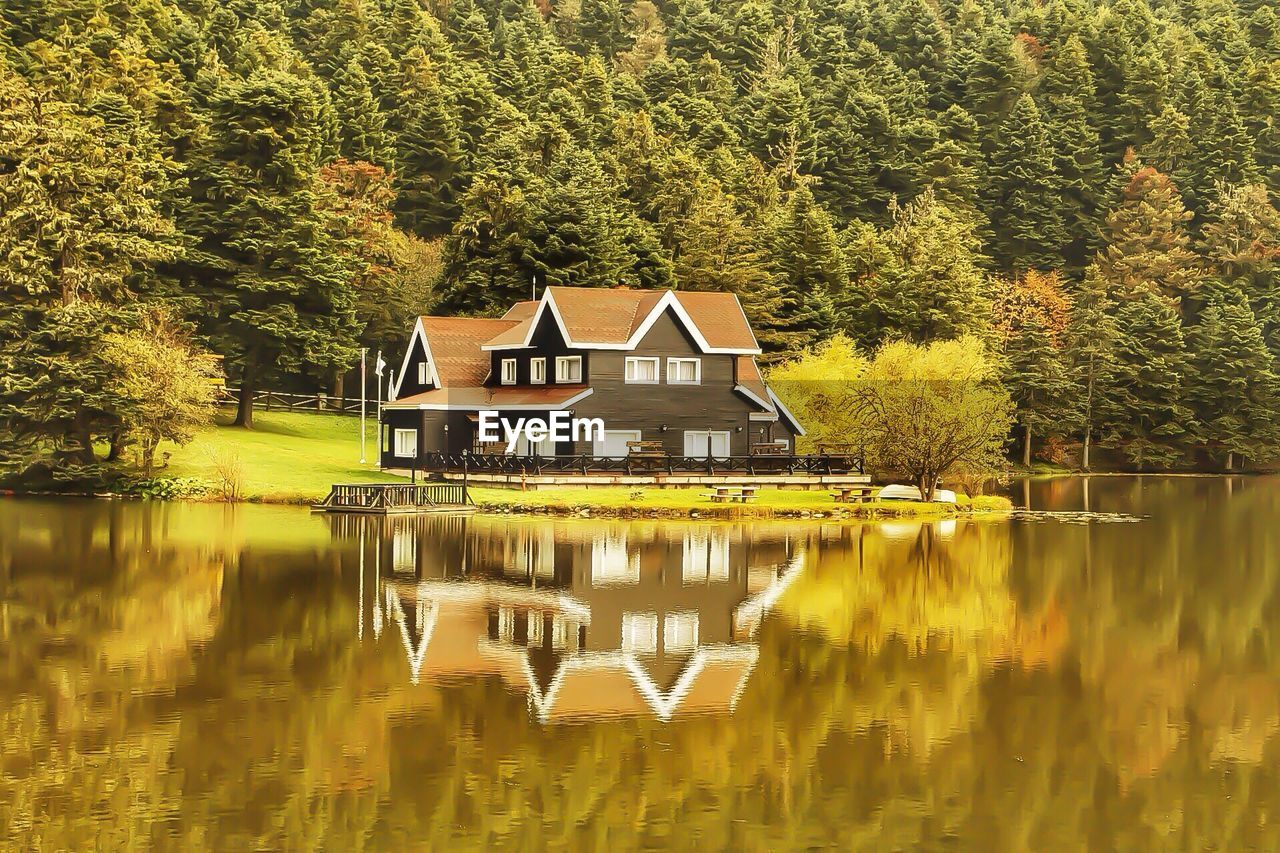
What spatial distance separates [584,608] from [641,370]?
1354 inches

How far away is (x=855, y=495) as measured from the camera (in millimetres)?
55844

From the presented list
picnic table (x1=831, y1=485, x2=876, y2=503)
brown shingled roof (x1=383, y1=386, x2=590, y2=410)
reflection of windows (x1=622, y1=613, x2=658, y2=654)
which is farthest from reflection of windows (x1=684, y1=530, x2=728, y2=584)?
brown shingled roof (x1=383, y1=386, x2=590, y2=410)

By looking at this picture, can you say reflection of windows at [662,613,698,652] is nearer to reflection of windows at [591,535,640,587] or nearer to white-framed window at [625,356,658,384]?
reflection of windows at [591,535,640,587]

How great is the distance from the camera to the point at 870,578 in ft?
114

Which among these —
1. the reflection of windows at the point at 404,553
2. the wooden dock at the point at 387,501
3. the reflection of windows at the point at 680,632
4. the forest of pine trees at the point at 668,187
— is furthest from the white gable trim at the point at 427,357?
the reflection of windows at the point at 680,632

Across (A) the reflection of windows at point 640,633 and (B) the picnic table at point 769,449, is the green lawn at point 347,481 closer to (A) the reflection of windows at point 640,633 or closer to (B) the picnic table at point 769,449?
(B) the picnic table at point 769,449

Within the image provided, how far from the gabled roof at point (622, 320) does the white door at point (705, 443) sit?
3409mm

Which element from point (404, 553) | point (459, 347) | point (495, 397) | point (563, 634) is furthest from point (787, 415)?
point (563, 634)

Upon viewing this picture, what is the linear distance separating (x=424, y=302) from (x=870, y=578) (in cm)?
6013

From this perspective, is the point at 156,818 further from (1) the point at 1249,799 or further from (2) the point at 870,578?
(2) the point at 870,578

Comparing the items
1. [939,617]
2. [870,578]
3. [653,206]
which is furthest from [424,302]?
[939,617]

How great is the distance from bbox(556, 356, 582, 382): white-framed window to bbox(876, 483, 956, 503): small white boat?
45.5ft

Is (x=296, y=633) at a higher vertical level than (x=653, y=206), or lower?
lower

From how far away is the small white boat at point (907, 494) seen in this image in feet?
185
